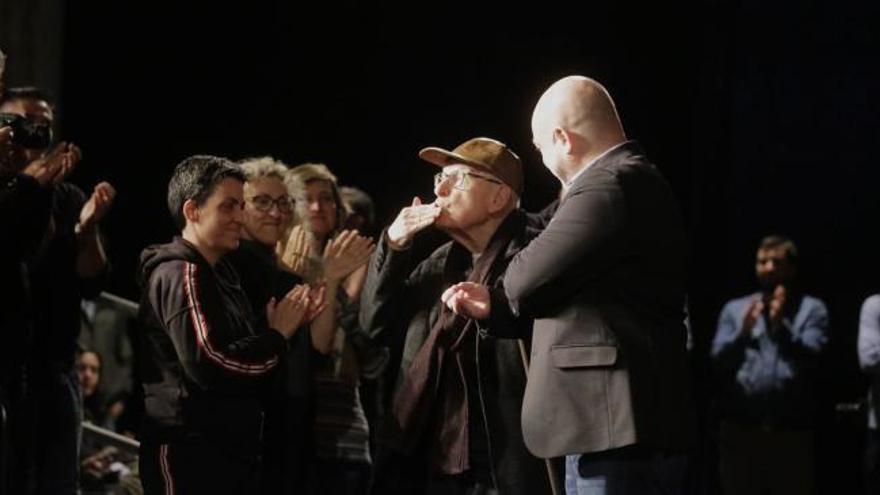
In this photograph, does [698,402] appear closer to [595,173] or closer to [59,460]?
[59,460]

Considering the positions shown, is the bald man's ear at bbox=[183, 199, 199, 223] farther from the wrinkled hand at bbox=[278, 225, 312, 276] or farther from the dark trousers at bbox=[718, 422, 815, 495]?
the dark trousers at bbox=[718, 422, 815, 495]

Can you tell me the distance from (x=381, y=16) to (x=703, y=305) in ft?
6.47

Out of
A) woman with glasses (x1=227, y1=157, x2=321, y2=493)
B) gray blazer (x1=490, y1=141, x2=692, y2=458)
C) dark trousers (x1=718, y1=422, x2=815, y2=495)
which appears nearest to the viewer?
gray blazer (x1=490, y1=141, x2=692, y2=458)

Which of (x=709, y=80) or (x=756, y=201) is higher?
(x=709, y=80)

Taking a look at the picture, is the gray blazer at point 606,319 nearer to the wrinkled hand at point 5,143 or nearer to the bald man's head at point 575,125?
the bald man's head at point 575,125

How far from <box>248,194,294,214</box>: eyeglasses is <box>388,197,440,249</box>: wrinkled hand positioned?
41 centimetres

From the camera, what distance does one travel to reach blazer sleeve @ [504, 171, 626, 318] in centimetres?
325

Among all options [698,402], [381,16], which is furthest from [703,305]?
[381,16]

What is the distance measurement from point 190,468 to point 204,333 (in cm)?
32

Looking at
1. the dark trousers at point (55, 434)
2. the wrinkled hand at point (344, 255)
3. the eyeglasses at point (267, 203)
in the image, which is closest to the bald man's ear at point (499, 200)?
the wrinkled hand at point (344, 255)

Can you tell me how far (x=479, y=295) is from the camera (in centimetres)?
349

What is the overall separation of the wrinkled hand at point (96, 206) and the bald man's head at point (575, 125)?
1.51 metres

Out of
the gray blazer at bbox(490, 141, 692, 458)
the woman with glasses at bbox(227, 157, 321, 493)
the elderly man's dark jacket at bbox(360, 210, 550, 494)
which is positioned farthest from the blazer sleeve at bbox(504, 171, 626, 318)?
the woman with glasses at bbox(227, 157, 321, 493)

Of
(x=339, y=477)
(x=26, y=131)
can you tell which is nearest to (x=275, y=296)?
(x=339, y=477)
